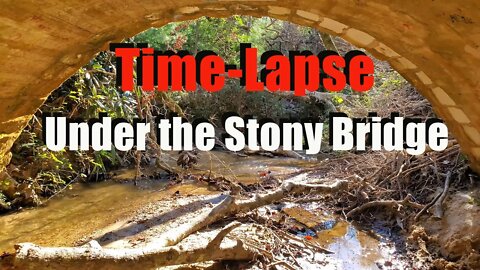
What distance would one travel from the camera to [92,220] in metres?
4.14

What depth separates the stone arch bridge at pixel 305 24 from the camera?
6.58ft

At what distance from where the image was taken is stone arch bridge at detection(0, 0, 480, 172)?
2006 mm

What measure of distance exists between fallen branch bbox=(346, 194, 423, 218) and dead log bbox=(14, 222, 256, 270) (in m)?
1.98

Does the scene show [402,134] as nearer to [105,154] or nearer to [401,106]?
[401,106]

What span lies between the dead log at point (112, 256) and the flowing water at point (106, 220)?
885mm

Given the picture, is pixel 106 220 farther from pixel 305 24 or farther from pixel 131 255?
pixel 305 24

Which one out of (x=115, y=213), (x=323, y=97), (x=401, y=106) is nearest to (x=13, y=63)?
(x=115, y=213)

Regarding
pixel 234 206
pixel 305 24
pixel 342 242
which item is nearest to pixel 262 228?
pixel 234 206

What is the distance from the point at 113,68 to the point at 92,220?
2635 millimetres

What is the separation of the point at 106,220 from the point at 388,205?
3.01 meters

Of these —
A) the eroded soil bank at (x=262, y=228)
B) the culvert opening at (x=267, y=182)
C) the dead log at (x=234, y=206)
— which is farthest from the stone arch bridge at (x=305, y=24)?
the dead log at (x=234, y=206)

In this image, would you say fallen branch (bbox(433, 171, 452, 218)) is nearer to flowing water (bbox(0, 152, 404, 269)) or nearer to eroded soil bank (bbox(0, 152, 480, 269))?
eroded soil bank (bbox(0, 152, 480, 269))

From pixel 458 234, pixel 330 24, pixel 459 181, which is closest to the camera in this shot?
pixel 330 24

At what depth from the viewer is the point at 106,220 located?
4.13m
